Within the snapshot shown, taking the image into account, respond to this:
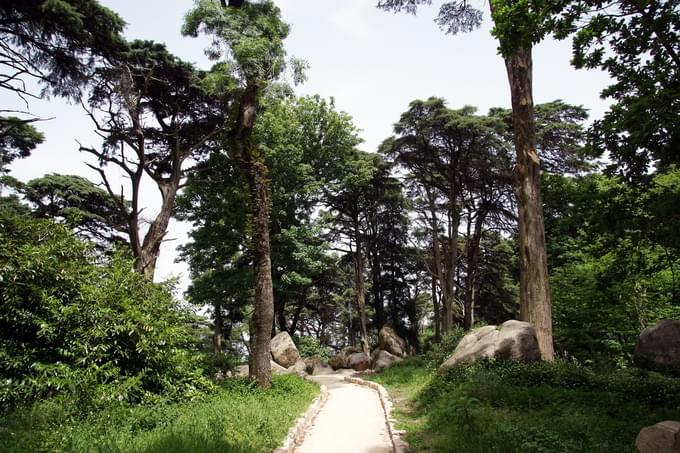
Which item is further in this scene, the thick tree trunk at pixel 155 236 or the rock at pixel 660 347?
the thick tree trunk at pixel 155 236

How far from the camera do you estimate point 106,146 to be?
47.5 feet

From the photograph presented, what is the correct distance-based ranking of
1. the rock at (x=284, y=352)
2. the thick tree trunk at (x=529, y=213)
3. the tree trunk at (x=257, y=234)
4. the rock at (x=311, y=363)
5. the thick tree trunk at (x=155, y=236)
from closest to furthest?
the thick tree trunk at (x=529, y=213)
the tree trunk at (x=257, y=234)
the thick tree trunk at (x=155, y=236)
the rock at (x=284, y=352)
the rock at (x=311, y=363)

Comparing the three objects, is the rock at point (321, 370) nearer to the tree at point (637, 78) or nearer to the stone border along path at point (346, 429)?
the stone border along path at point (346, 429)

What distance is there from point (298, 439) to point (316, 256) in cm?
1435

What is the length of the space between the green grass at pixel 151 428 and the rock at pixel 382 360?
1473cm

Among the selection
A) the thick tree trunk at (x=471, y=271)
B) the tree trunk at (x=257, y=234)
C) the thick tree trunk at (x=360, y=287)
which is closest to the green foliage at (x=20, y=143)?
the tree trunk at (x=257, y=234)

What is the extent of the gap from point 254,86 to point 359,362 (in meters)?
17.5

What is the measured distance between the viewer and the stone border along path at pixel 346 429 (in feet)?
21.0

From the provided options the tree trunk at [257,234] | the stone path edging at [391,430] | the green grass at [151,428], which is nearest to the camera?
the green grass at [151,428]

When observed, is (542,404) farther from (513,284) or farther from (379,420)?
(513,284)

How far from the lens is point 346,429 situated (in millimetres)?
7801

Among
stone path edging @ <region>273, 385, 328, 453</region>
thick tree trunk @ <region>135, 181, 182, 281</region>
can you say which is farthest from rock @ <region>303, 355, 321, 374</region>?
stone path edging @ <region>273, 385, 328, 453</region>

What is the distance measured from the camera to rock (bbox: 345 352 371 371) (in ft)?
76.1

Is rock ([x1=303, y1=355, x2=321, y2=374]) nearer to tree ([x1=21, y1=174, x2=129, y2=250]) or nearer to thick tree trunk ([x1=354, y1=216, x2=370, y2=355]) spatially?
thick tree trunk ([x1=354, y1=216, x2=370, y2=355])
